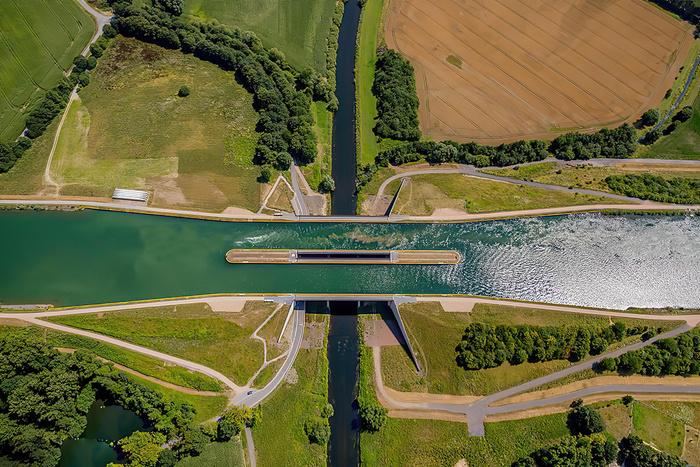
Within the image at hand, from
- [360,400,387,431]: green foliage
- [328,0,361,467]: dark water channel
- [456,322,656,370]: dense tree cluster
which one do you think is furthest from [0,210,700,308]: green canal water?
[360,400,387,431]: green foliage

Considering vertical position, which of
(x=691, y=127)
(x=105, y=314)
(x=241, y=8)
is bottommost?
(x=105, y=314)

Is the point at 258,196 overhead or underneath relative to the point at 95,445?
overhead

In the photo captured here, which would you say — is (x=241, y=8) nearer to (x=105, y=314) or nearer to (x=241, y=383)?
(x=105, y=314)

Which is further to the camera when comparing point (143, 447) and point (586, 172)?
point (586, 172)

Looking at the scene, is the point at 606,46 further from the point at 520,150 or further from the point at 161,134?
the point at 161,134

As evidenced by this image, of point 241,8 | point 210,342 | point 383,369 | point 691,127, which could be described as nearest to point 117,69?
point 241,8

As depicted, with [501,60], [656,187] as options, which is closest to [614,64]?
[501,60]
